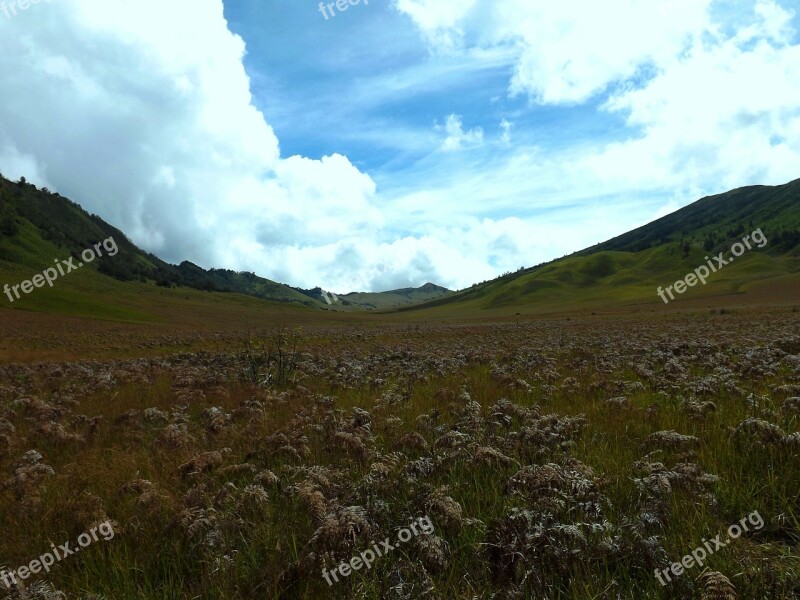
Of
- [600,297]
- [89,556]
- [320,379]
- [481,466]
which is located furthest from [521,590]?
[600,297]

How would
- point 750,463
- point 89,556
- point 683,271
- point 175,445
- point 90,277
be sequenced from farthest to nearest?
point 683,271
point 90,277
point 175,445
point 750,463
point 89,556

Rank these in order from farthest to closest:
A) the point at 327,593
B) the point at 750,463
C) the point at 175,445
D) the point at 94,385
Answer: the point at 94,385
the point at 175,445
the point at 750,463
the point at 327,593

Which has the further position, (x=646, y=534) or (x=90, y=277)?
(x=90, y=277)

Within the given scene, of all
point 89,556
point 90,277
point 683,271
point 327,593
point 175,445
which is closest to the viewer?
point 327,593

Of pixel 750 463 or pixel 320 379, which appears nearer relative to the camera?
pixel 750 463

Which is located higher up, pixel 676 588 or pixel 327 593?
pixel 327 593

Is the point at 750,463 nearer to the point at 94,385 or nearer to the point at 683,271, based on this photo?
the point at 94,385

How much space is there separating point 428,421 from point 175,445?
14.1 ft

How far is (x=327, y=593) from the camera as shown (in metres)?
3.42

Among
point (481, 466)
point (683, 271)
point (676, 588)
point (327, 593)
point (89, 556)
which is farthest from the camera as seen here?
point (683, 271)

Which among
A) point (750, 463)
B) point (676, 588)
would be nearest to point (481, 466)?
point (676, 588)

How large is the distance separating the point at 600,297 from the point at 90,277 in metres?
188

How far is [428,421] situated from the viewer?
770cm

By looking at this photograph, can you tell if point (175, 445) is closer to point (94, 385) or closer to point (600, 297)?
point (94, 385)
